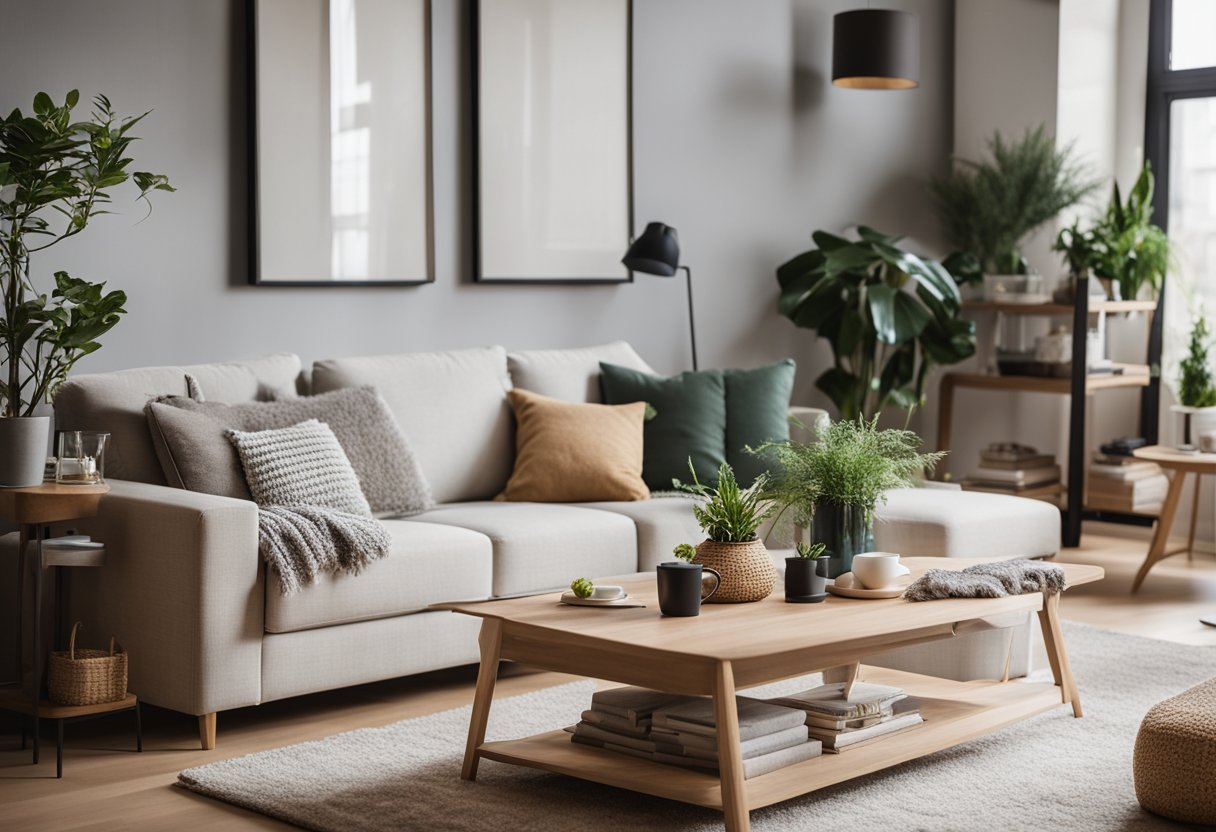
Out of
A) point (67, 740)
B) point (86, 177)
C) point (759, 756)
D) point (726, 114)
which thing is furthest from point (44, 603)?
point (726, 114)

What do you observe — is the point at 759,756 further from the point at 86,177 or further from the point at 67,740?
the point at 86,177

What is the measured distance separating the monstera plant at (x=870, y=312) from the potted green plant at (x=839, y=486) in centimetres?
240

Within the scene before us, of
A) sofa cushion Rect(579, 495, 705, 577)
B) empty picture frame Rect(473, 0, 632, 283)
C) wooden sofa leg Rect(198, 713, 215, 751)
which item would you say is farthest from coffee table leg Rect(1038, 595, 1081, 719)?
empty picture frame Rect(473, 0, 632, 283)

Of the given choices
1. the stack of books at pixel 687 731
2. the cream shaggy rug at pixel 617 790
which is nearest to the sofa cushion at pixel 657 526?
the cream shaggy rug at pixel 617 790

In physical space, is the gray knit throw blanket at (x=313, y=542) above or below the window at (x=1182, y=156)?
below

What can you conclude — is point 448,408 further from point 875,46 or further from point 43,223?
point 875,46

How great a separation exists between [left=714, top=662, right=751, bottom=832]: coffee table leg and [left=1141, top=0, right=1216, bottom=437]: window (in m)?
4.59

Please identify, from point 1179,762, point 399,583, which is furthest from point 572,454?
point 1179,762

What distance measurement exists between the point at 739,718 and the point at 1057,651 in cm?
106

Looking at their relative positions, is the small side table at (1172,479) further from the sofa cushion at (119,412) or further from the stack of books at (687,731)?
the sofa cushion at (119,412)

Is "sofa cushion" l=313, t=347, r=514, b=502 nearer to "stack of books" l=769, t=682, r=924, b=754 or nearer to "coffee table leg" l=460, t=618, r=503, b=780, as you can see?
"coffee table leg" l=460, t=618, r=503, b=780

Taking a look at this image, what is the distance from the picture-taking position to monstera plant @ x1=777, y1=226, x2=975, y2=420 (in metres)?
6.04

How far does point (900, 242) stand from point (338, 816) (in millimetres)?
4645

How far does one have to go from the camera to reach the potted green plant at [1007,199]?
21.6 feet
